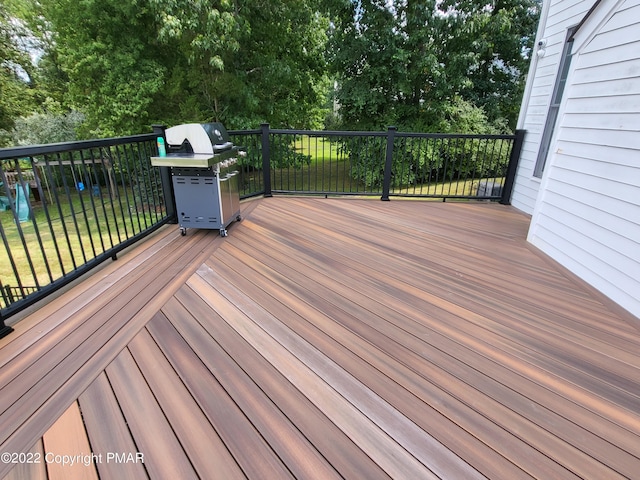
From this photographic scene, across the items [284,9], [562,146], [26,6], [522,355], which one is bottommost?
[522,355]

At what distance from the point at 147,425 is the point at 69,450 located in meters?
0.24

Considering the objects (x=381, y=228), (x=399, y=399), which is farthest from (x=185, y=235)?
(x=399, y=399)

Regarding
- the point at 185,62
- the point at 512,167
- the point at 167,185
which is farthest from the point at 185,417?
the point at 185,62

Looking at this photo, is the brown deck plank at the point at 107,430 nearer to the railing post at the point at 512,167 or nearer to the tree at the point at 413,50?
the railing post at the point at 512,167

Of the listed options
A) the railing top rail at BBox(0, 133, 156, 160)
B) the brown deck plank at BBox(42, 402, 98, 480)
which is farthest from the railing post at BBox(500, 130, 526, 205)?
the brown deck plank at BBox(42, 402, 98, 480)

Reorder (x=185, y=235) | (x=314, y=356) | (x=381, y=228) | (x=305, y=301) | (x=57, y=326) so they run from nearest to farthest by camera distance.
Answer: (x=314, y=356)
(x=57, y=326)
(x=305, y=301)
(x=185, y=235)
(x=381, y=228)

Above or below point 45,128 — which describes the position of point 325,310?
below

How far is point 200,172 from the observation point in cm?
282

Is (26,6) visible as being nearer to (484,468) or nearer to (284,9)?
(284,9)

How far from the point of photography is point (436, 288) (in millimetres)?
2258

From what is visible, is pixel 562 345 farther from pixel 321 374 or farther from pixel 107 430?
pixel 107 430

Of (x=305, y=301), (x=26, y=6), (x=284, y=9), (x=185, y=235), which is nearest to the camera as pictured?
(x=305, y=301)

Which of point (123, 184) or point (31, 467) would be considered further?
point (123, 184)

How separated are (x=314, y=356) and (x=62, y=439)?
101 cm
